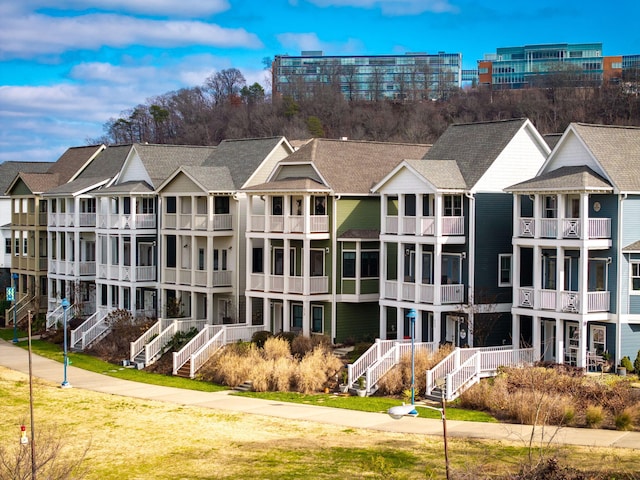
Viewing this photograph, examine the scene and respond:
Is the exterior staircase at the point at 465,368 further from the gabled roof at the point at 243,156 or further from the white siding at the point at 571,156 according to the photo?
the gabled roof at the point at 243,156

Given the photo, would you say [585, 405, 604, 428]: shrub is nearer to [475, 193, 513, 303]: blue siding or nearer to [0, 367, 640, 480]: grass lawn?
[0, 367, 640, 480]: grass lawn

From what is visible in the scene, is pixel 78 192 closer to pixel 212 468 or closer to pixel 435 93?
pixel 212 468

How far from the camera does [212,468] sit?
92.7ft

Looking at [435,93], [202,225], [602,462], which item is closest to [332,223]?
[202,225]

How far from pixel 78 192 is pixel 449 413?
1232 inches

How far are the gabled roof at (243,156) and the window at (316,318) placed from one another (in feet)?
25.0

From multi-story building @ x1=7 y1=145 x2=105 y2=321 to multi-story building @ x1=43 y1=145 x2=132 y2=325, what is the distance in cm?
148

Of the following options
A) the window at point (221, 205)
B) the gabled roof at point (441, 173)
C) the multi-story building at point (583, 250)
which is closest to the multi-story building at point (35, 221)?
the window at point (221, 205)

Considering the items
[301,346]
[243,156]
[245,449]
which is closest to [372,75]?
[243,156]

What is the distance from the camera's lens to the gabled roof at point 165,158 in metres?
54.7

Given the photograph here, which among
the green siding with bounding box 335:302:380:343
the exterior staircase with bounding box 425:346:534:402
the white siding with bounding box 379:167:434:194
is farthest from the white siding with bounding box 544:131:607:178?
the green siding with bounding box 335:302:380:343

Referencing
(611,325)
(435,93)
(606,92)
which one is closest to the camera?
(611,325)

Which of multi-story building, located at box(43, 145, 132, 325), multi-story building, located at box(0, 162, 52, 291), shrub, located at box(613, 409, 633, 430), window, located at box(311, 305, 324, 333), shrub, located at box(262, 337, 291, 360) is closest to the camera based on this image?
shrub, located at box(613, 409, 633, 430)

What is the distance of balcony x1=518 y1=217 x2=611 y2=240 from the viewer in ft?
→ 120
